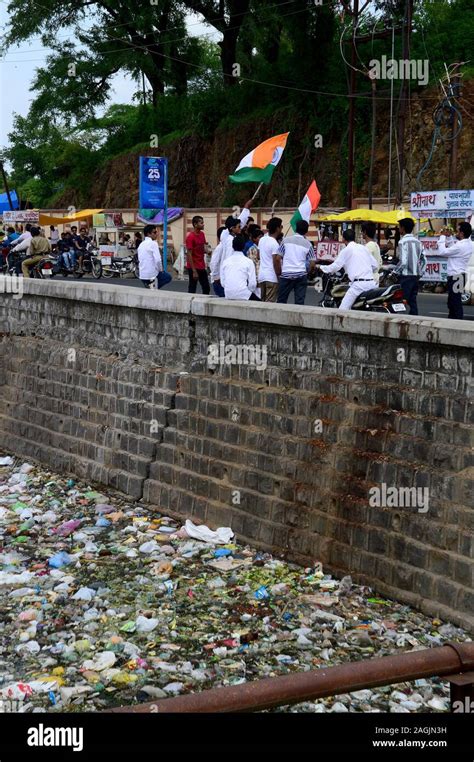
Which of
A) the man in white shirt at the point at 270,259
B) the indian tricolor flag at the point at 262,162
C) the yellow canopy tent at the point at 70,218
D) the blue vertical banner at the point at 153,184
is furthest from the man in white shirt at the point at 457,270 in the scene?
the yellow canopy tent at the point at 70,218

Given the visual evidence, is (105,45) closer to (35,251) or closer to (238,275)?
(35,251)

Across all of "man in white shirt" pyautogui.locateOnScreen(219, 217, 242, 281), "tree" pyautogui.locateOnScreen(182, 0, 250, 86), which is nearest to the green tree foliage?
"tree" pyautogui.locateOnScreen(182, 0, 250, 86)

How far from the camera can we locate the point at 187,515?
1017cm

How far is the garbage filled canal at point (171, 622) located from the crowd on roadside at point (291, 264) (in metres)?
3.17

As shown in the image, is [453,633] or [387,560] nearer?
[453,633]

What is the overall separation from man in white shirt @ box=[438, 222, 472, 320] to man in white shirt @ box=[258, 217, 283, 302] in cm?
246

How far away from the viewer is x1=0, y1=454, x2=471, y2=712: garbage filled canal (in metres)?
6.64

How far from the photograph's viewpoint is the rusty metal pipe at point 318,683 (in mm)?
2801

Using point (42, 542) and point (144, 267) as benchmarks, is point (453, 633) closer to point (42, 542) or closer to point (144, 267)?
point (42, 542)

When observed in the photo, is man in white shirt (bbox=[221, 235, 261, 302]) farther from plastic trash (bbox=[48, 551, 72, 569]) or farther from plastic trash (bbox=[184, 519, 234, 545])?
plastic trash (bbox=[48, 551, 72, 569])

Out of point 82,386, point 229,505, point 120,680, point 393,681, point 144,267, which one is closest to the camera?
point 393,681

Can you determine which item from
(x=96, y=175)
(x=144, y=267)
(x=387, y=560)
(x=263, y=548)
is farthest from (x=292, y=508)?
(x=96, y=175)
